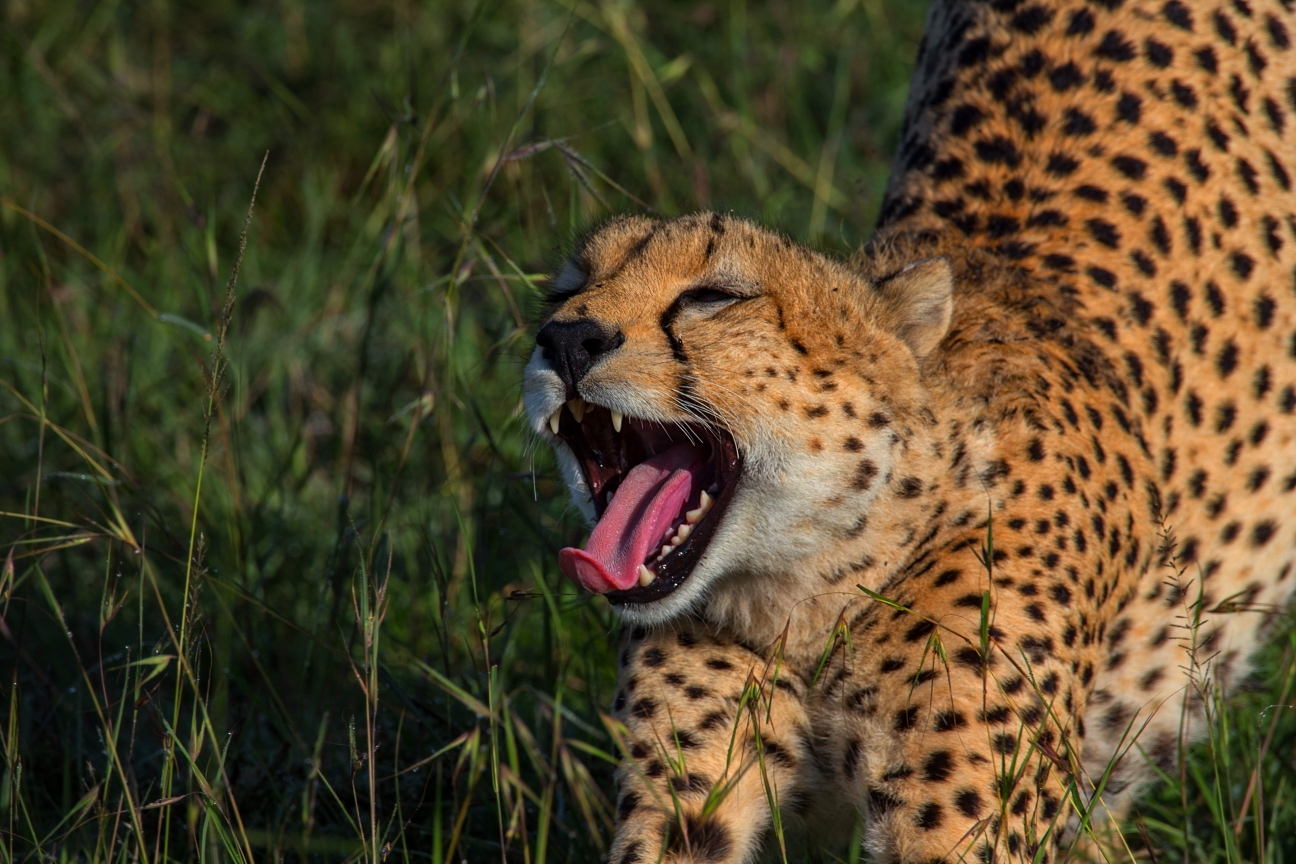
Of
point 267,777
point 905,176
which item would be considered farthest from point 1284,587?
point 267,777

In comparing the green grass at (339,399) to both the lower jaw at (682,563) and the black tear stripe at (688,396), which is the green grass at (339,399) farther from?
the black tear stripe at (688,396)

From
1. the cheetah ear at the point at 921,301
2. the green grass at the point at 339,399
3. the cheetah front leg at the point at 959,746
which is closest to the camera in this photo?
the cheetah front leg at the point at 959,746

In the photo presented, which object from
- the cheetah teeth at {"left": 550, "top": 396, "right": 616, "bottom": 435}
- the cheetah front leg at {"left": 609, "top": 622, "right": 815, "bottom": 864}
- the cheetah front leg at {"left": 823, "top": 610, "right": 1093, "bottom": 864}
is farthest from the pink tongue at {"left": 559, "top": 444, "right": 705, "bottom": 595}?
the cheetah front leg at {"left": 823, "top": 610, "right": 1093, "bottom": 864}

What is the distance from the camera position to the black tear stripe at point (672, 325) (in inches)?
103

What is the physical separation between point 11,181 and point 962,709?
4.28 metres

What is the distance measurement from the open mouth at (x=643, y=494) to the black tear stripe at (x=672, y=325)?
118mm

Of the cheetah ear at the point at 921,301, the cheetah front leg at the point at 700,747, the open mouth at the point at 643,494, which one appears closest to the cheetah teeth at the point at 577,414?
the open mouth at the point at 643,494

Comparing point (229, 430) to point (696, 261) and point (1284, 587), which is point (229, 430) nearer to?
point (696, 261)

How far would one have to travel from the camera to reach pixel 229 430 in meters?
4.12

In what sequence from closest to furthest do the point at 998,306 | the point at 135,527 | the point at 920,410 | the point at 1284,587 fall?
the point at 920,410 < the point at 998,306 < the point at 1284,587 < the point at 135,527

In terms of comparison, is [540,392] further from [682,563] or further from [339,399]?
[339,399]

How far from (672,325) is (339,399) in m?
2.27

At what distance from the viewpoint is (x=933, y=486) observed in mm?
2707

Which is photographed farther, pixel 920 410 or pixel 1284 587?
pixel 1284 587
